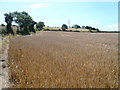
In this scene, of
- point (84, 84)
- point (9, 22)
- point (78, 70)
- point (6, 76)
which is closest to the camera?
point (84, 84)

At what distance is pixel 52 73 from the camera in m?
6.10

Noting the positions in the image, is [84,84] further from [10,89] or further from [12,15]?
[12,15]

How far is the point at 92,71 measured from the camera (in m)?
6.22

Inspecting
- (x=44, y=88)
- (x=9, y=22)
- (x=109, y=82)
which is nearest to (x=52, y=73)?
(x=44, y=88)

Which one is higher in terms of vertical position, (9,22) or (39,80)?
(9,22)

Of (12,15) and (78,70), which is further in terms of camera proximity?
(12,15)

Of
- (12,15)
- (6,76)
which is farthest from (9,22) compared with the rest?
(6,76)

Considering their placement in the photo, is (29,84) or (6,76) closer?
(29,84)

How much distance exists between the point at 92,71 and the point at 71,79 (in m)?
1.12

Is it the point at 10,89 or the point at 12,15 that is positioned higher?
the point at 12,15

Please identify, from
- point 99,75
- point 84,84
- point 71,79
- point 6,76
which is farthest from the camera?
point 6,76

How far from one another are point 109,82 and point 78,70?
135 centimetres

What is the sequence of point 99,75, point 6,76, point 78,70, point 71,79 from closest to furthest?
point 71,79 → point 99,75 → point 78,70 → point 6,76

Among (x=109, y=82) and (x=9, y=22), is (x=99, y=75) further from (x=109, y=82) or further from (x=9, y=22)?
(x=9, y=22)
